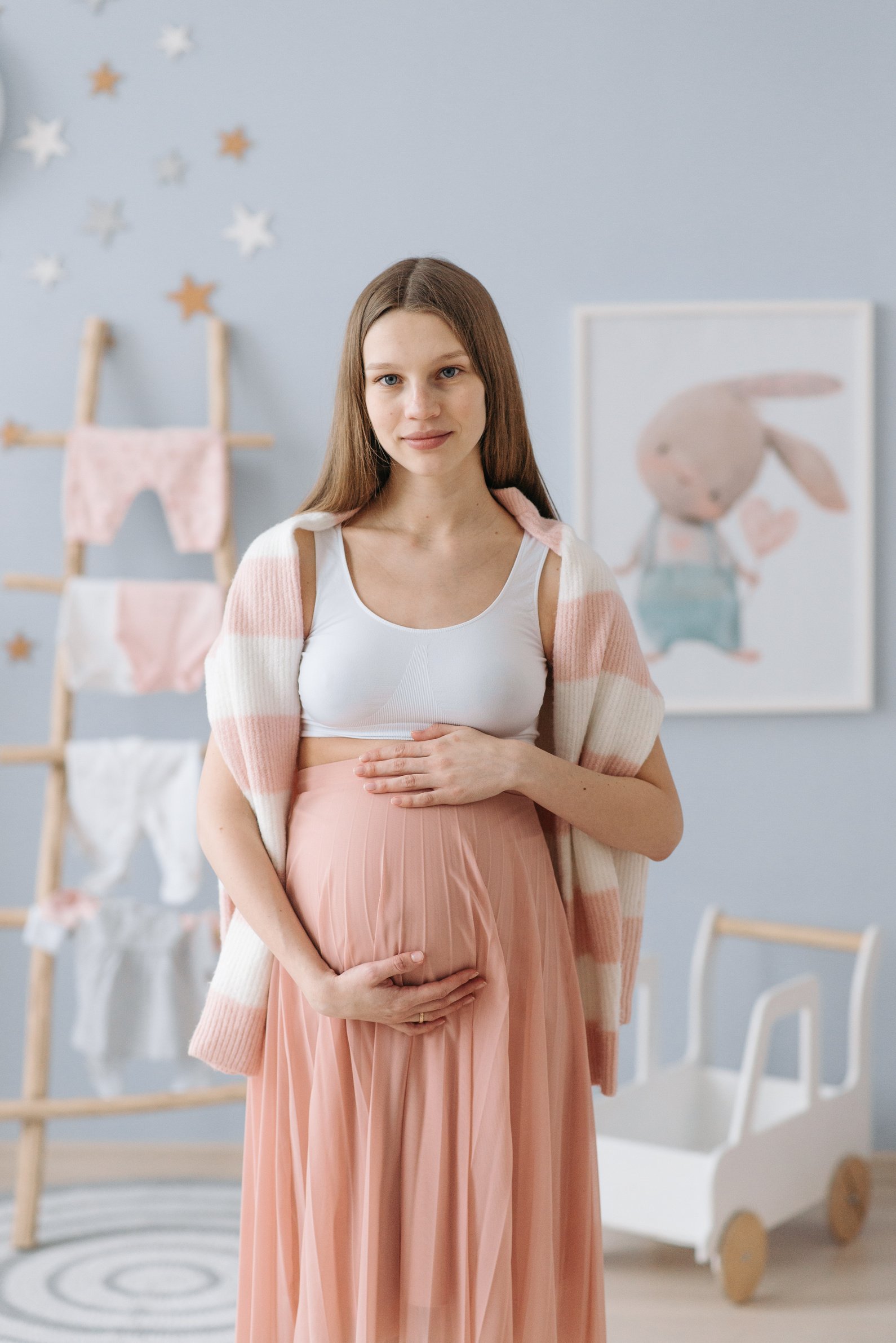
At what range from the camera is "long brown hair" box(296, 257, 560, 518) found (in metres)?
1.18

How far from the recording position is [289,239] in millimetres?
2459

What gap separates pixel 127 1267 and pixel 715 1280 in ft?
3.26

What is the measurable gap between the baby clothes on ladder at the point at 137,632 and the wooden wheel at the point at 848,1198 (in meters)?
1.44

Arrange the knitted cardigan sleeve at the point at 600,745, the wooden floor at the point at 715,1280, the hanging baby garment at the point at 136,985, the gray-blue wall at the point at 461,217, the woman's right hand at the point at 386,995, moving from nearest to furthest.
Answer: the woman's right hand at the point at 386,995 < the knitted cardigan sleeve at the point at 600,745 < the wooden floor at the point at 715,1280 < the hanging baby garment at the point at 136,985 < the gray-blue wall at the point at 461,217

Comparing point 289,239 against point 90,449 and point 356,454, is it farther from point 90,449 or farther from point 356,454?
point 356,454

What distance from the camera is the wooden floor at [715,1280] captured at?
196 cm

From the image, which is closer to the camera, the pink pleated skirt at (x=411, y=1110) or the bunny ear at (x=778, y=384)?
the pink pleated skirt at (x=411, y=1110)

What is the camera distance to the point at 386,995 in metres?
1.11

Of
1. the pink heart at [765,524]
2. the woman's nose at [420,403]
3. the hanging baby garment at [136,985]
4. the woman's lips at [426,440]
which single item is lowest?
the hanging baby garment at [136,985]

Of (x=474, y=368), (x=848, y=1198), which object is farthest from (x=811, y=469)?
(x=474, y=368)

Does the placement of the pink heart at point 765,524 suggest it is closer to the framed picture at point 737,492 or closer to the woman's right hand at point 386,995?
the framed picture at point 737,492

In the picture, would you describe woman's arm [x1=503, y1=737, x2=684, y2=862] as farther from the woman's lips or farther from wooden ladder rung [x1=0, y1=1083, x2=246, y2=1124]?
wooden ladder rung [x1=0, y1=1083, x2=246, y2=1124]

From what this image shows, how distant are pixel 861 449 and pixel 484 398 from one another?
1455 mm

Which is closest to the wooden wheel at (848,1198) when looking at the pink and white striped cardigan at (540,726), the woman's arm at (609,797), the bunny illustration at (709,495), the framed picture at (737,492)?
the framed picture at (737,492)
